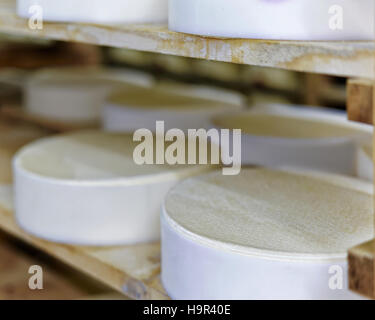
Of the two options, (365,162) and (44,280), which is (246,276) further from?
(44,280)

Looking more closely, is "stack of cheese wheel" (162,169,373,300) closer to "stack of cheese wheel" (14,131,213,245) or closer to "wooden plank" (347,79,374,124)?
"stack of cheese wheel" (14,131,213,245)

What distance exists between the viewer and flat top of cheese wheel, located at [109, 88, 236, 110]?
1812mm

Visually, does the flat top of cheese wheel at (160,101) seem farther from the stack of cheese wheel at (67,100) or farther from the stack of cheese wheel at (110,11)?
the stack of cheese wheel at (110,11)

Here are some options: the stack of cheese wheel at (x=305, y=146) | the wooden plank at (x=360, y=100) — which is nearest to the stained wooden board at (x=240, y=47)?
the wooden plank at (x=360, y=100)

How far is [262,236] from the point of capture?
927 mm

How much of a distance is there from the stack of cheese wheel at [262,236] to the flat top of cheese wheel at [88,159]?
Result: 0.16 meters

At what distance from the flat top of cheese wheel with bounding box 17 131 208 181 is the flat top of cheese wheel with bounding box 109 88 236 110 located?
0.81ft

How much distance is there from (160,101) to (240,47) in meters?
1.12

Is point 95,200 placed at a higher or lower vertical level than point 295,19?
lower

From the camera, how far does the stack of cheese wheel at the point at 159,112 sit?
5.68 ft

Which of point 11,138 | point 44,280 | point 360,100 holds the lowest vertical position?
point 44,280

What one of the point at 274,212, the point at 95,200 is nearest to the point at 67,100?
the point at 95,200

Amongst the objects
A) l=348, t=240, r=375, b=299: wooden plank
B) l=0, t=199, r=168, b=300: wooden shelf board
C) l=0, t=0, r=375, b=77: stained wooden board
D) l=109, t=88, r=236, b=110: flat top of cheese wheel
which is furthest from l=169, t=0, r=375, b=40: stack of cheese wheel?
l=109, t=88, r=236, b=110: flat top of cheese wheel

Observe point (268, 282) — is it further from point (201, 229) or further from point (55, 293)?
point (55, 293)
